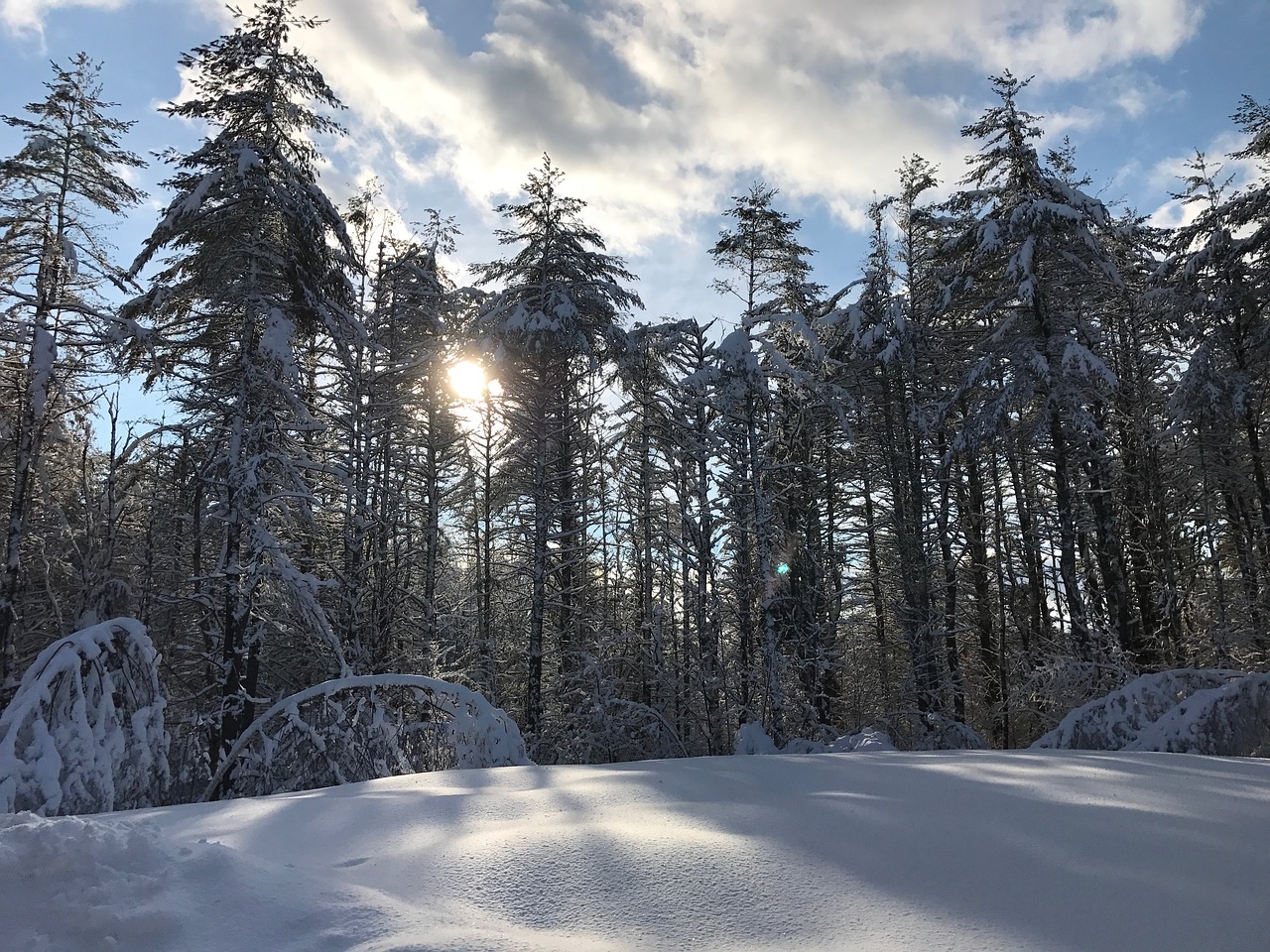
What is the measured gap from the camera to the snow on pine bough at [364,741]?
796 centimetres

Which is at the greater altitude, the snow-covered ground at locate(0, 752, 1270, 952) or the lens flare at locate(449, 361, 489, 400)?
the lens flare at locate(449, 361, 489, 400)

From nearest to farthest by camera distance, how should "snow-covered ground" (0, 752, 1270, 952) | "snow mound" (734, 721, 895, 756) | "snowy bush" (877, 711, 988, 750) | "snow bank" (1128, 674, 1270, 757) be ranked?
"snow-covered ground" (0, 752, 1270, 952)
"snow bank" (1128, 674, 1270, 757)
"snow mound" (734, 721, 895, 756)
"snowy bush" (877, 711, 988, 750)

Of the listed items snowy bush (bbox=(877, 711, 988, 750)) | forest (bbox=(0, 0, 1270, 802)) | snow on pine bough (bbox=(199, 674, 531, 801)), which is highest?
forest (bbox=(0, 0, 1270, 802))

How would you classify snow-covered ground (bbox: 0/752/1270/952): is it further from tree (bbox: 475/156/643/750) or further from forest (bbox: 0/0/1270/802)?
tree (bbox: 475/156/643/750)

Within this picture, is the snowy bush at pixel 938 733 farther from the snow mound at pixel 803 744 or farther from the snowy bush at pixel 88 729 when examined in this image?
the snowy bush at pixel 88 729

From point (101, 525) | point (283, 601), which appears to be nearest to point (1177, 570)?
point (283, 601)

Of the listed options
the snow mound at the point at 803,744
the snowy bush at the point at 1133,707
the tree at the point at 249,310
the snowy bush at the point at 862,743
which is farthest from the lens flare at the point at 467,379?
the snowy bush at the point at 1133,707

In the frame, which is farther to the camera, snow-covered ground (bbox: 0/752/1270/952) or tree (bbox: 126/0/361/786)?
tree (bbox: 126/0/361/786)

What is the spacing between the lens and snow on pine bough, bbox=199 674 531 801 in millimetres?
7957

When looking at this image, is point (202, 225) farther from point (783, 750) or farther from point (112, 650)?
point (783, 750)

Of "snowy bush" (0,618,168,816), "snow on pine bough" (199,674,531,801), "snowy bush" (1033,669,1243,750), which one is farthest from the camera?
"snowy bush" (1033,669,1243,750)

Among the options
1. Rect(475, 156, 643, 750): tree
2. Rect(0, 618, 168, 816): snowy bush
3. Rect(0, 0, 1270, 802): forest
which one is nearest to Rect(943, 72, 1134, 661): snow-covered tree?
Rect(0, 0, 1270, 802): forest

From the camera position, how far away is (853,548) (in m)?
17.6

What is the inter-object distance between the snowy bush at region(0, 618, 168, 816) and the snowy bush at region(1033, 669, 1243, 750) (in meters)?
10.3
